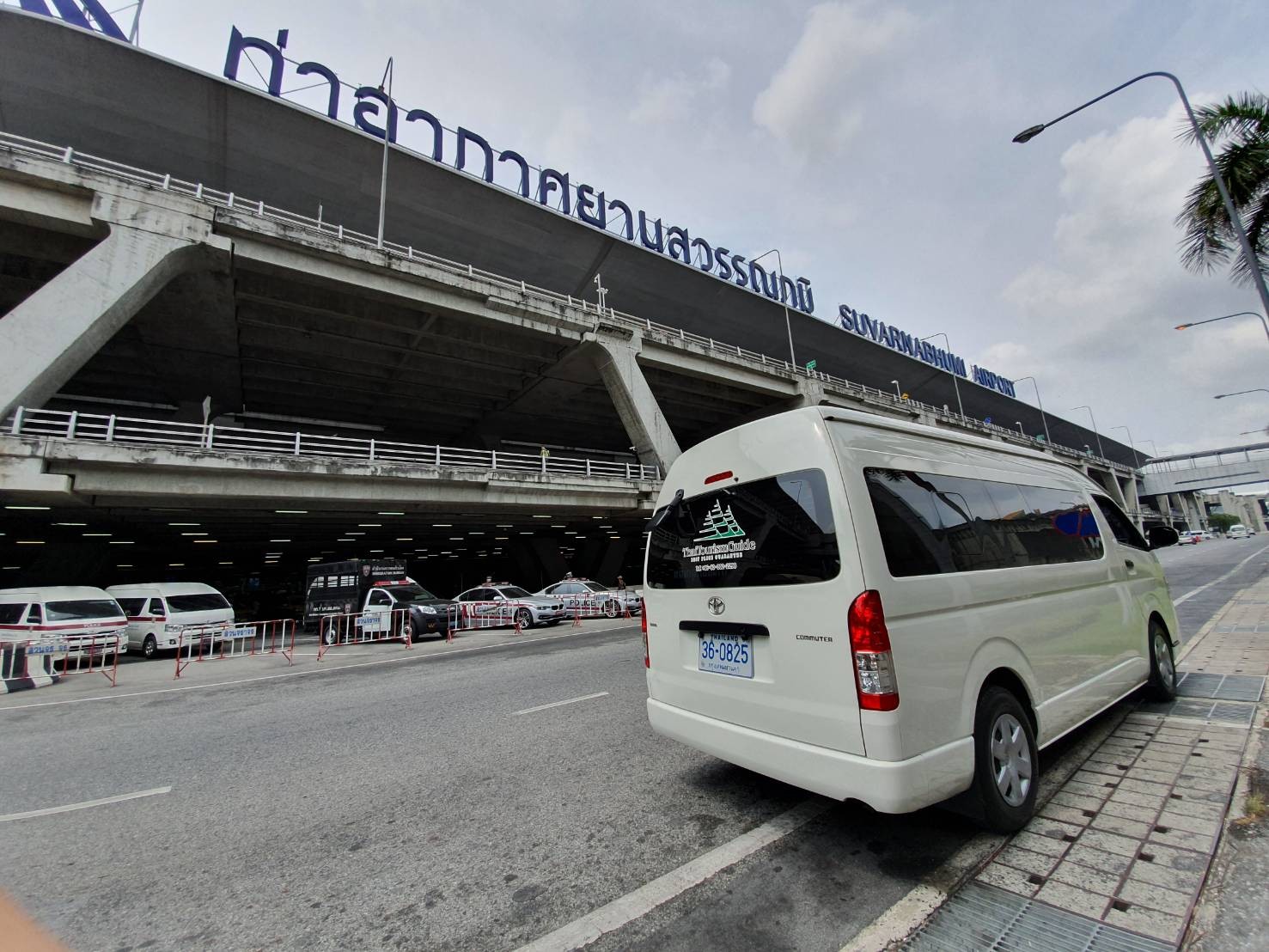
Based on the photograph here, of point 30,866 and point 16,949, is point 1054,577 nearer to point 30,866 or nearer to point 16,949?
point 16,949

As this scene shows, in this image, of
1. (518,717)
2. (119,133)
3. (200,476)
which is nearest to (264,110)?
(119,133)

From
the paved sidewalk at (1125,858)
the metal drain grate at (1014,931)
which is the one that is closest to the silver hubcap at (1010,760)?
the paved sidewalk at (1125,858)

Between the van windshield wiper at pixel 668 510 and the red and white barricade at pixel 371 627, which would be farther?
the red and white barricade at pixel 371 627

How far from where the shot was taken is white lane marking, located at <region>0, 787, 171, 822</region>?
12.7ft

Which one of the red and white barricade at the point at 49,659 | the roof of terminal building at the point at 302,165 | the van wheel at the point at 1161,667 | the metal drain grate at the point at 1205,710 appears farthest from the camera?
the roof of terminal building at the point at 302,165

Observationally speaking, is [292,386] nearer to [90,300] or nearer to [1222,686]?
[90,300]

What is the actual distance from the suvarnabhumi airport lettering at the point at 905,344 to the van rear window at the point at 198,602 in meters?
45.9

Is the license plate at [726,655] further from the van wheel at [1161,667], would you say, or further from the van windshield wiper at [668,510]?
the van wheel at [1161,667]

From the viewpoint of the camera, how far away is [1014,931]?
2.16 m

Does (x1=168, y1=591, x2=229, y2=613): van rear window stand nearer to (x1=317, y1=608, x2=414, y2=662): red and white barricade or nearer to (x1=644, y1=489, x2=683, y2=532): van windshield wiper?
(x1=317, y1=608, x2=414, y2=662): red and white barricade

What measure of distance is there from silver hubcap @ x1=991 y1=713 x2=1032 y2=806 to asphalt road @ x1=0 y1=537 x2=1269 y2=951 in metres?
0.32

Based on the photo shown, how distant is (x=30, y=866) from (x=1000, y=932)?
5.08m

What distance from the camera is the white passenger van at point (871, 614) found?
262 centimetres

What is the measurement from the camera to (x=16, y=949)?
7.57 ft
